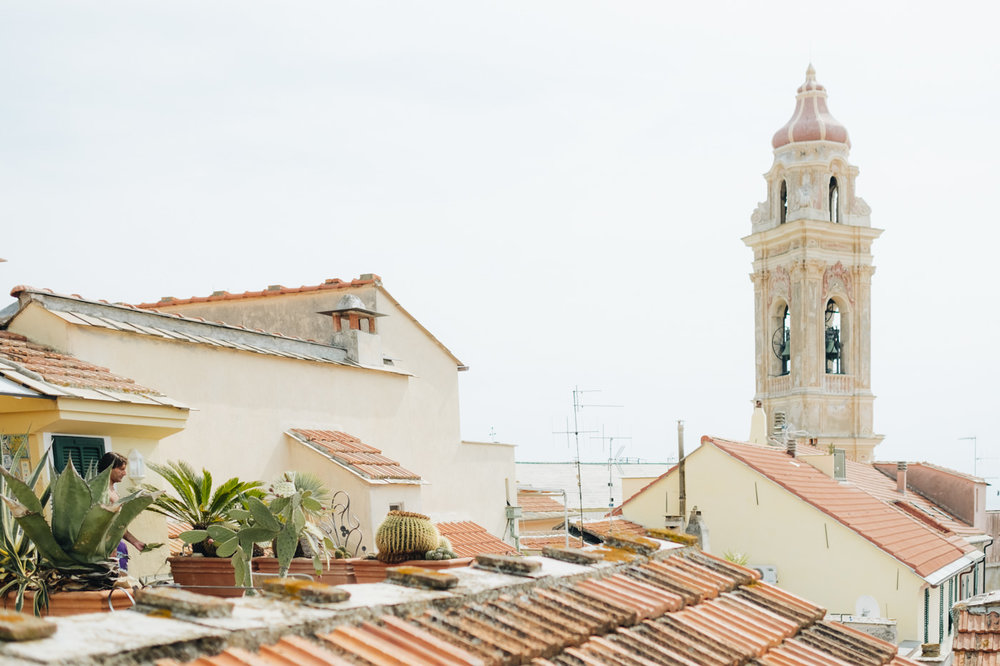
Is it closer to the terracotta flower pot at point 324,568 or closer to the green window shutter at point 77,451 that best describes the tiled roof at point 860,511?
the terracotta flower pot at point 324,568

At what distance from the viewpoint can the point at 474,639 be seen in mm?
3902

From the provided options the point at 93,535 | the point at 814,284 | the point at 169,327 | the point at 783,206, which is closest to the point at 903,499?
the point at 814,284

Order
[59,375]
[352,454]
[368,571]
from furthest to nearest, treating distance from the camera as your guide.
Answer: [352,454] → [59,375] → [368,571]

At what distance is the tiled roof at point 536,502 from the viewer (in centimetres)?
2578

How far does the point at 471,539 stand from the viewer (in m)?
16.0

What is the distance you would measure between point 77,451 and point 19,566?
2798 millimetres

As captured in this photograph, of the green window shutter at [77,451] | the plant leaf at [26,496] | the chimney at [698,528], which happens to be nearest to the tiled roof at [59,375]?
the green window shutter at [77,451]

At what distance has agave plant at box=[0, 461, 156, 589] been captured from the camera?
4.96m

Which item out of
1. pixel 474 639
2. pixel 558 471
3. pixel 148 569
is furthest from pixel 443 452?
pixel 558 471

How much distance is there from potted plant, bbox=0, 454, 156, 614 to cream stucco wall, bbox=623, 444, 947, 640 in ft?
63.0

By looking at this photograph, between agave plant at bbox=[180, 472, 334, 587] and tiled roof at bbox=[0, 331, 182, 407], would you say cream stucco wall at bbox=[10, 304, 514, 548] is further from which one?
agave plant at bbox=[180, 472, 334, 587]

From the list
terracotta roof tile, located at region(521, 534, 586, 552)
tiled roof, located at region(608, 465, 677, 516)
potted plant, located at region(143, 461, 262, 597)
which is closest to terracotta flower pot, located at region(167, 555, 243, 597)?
potted plant, located at region(143, 461, 262, 597)

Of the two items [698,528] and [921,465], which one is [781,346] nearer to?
[921,465]

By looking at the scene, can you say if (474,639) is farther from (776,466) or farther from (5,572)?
(776,466)
